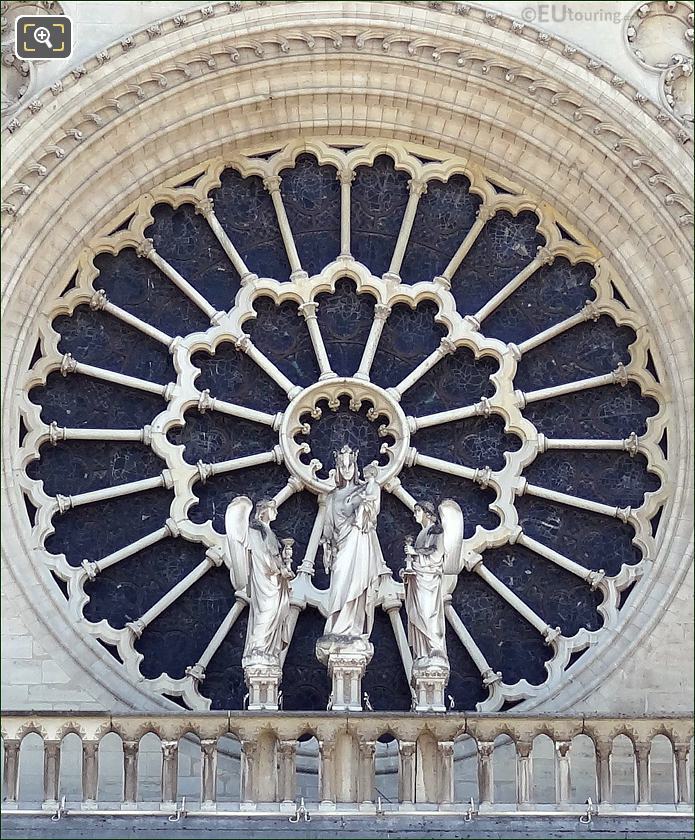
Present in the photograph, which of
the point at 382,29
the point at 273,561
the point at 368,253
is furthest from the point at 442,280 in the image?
the point at 273,561

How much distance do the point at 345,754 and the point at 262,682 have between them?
820 millimetres

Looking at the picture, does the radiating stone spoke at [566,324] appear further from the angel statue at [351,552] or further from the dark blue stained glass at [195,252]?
the angel statue at [351,552]

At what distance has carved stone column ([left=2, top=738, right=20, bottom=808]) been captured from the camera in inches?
783

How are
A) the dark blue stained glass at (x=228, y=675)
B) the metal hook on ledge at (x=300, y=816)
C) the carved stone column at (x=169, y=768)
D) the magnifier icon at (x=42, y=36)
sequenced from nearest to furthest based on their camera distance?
the metal hook on ledge at (x=300, y=816) < the carved stone column at (x=169, y=768) < the dark blue stained glass at (x=228, y=675) < the magnifier icon at (x=42, y=36)

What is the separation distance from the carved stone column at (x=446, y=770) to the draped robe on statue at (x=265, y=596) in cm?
144

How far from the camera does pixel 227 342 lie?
22625 mm

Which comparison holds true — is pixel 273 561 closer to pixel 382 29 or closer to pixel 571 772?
pixel 571 772

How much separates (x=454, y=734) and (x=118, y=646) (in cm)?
313

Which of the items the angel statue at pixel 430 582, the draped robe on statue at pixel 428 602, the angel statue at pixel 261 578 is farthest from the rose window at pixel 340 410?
the angel statue at pixel 261 578

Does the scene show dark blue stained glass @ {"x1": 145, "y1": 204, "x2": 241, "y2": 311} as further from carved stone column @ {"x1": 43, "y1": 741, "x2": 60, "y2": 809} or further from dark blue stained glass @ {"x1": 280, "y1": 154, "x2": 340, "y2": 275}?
carved stone column @ {"x1": 43, "y1": 741, "x2": 60, "y2": 809}

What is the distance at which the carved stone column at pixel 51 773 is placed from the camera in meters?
19.8

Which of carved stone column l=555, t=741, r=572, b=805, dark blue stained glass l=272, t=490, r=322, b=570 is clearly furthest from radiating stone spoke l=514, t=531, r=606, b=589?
carved stone column l=555, t=741, r=572, b=805

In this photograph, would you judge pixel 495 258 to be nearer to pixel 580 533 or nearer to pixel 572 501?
pixel 572 501

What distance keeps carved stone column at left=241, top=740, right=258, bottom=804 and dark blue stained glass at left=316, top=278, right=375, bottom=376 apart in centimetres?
390
